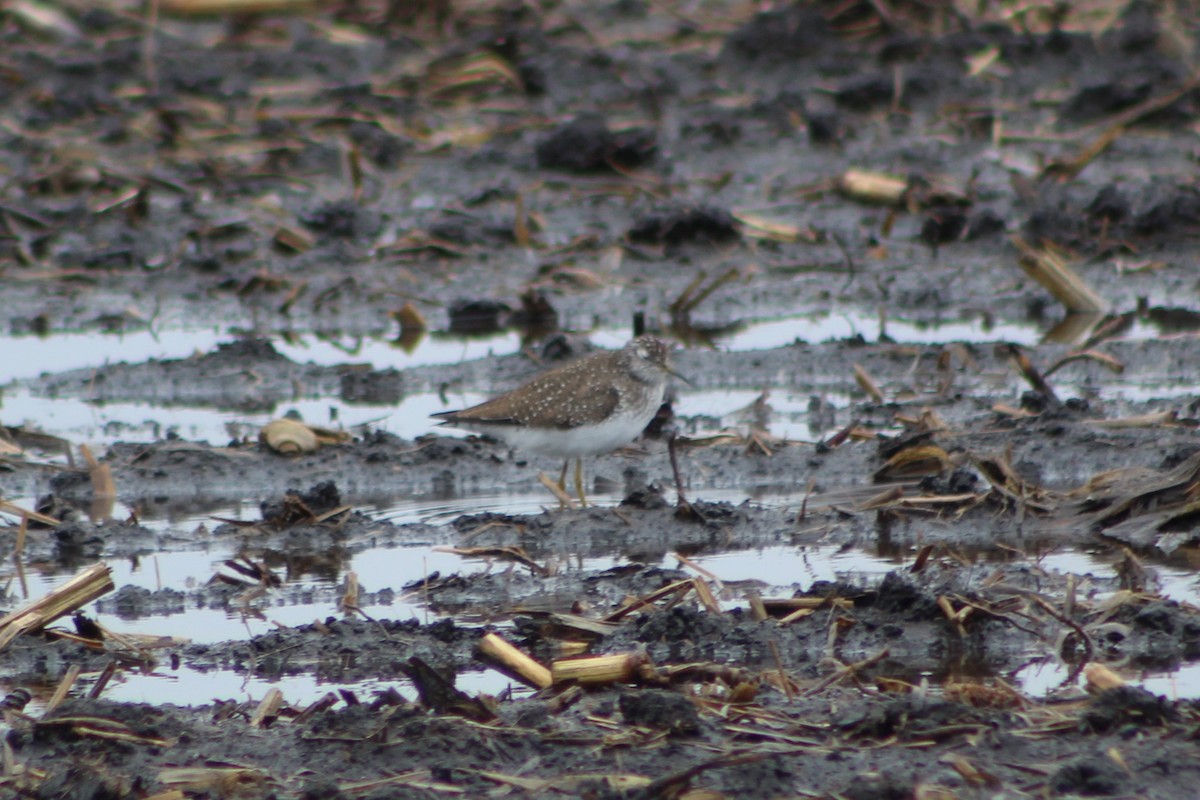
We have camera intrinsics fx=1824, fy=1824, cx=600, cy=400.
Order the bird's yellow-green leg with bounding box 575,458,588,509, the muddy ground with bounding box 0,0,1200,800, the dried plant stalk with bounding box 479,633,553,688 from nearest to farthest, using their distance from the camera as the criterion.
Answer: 1. the muddy ground with bounding box 0,0,1200,800
2. the dried plant stalk with bounding box 479,633,553,688
3. the bird's yellow-green leg with bounding box 575,458,588,509

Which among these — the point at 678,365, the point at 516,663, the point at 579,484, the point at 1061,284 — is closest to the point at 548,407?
the point at 579,484

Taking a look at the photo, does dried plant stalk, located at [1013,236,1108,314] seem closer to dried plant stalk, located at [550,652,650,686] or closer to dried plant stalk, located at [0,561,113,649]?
dried plant stalk, located at [550,652,650,686]

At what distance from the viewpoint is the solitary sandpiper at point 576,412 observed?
8.71 m

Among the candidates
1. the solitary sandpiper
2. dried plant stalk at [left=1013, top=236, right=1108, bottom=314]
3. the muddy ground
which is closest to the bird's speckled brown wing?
the solitary sandpiper

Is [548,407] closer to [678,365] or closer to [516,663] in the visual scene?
[678,365]

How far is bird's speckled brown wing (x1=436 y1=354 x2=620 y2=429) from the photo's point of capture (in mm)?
8703

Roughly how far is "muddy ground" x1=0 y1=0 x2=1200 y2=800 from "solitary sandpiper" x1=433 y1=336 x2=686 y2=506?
368mm

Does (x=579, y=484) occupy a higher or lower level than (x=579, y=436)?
lower

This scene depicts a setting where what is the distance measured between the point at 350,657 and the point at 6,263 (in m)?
8.29

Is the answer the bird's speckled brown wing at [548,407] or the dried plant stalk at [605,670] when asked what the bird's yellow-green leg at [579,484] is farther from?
the dried plant stalk at [605,670]

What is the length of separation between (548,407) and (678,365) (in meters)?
2.42

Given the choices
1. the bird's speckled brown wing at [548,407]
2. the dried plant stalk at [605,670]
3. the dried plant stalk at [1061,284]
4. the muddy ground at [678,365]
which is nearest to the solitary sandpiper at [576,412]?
the bird's speckled brown wing at [548,407]

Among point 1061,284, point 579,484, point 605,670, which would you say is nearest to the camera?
point 605,670

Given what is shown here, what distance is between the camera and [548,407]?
8781 mm
